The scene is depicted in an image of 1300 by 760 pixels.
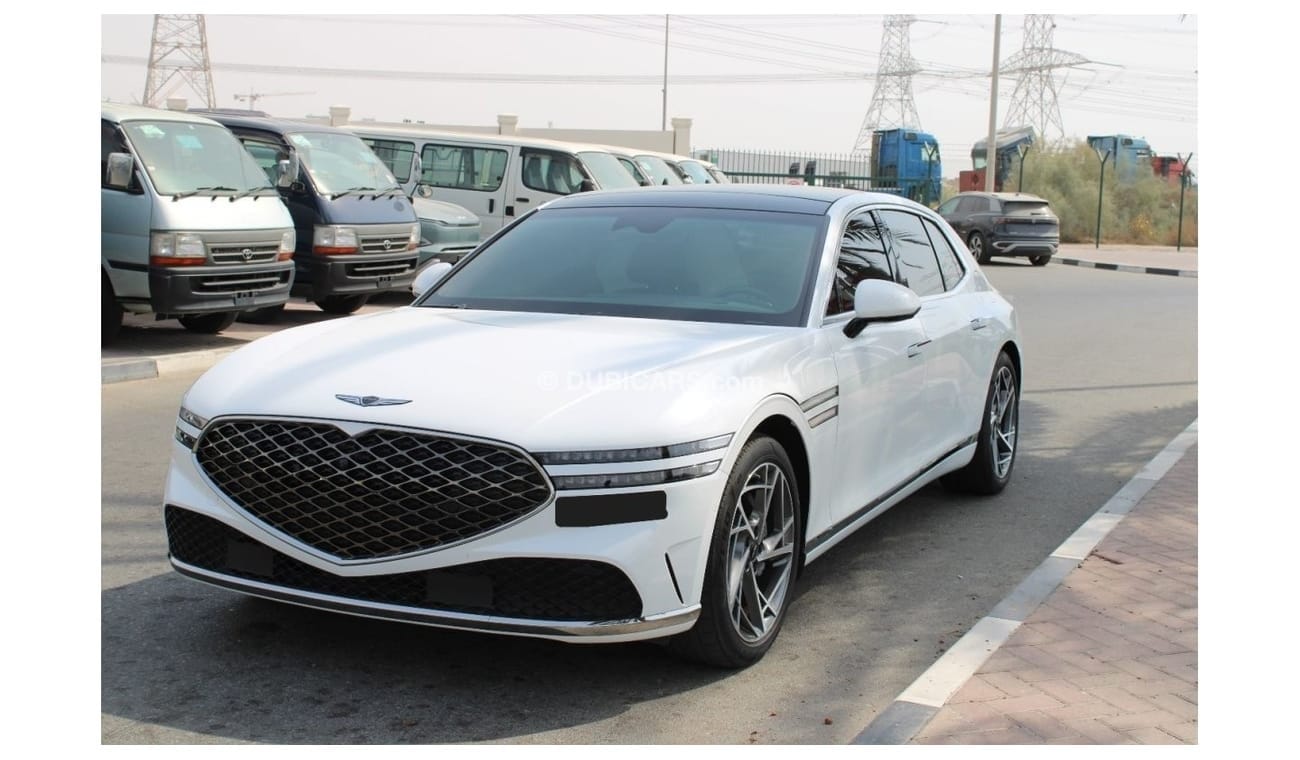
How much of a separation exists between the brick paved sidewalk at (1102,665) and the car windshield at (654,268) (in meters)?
1.46

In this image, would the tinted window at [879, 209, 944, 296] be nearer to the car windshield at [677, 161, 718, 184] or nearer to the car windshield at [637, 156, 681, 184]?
the car windshield at [637, 156, 681, 184]

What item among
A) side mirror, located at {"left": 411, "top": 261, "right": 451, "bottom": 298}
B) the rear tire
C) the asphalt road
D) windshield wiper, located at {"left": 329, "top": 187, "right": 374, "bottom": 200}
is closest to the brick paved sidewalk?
the asphalt road

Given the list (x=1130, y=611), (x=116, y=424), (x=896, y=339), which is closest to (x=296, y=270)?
(x=116, y=424)

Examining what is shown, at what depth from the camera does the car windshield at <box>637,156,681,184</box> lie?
2003 cm

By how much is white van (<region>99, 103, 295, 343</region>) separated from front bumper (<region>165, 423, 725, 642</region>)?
7835mm

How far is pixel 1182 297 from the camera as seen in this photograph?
72.9 ft

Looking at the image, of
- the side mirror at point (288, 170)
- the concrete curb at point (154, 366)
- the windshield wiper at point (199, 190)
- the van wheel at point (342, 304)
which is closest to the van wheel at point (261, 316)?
the van wheel at point (342, 304)

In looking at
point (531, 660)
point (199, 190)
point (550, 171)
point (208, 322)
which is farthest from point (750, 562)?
point (550, 171)

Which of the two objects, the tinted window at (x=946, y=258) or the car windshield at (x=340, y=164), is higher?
the car windshield at (x=340, y=164)

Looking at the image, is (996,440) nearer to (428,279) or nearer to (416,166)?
(428,279)

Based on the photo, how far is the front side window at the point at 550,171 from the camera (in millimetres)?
18062

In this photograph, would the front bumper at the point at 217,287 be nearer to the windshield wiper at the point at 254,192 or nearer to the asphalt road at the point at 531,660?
the windshield wiper at the point at 254,192

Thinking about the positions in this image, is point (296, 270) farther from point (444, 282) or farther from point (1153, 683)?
point (1153, 683)
